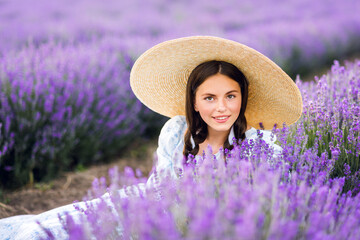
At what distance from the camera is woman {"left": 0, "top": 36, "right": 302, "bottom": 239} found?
177 cm

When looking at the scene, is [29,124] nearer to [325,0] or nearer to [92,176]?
[92,176]

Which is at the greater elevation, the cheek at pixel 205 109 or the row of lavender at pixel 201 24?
the row of lavender at pixel 201 24

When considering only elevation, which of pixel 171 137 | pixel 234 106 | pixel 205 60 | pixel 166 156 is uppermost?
pixel 205 60

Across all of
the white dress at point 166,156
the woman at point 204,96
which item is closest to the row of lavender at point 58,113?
the white dress at point 166,156

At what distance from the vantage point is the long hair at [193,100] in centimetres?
183

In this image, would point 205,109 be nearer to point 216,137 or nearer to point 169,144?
point 216,137

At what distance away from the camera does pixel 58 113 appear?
3.10 meters

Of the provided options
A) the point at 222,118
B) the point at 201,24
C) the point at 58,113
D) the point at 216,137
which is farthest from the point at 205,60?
the point at 201,24

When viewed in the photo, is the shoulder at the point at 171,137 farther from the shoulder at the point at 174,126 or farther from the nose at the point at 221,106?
the nose at the point at 221,106

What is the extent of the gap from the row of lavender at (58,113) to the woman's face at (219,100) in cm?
158

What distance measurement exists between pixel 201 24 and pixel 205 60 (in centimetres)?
759

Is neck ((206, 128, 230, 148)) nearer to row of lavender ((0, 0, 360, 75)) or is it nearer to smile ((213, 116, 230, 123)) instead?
smile ((213, 116, 230, 123))

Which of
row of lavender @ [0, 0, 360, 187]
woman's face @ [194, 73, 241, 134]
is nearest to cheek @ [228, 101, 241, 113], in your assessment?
woman's face @ [194, 73, 241, 134]

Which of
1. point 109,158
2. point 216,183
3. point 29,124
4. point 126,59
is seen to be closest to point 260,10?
point 126,59
